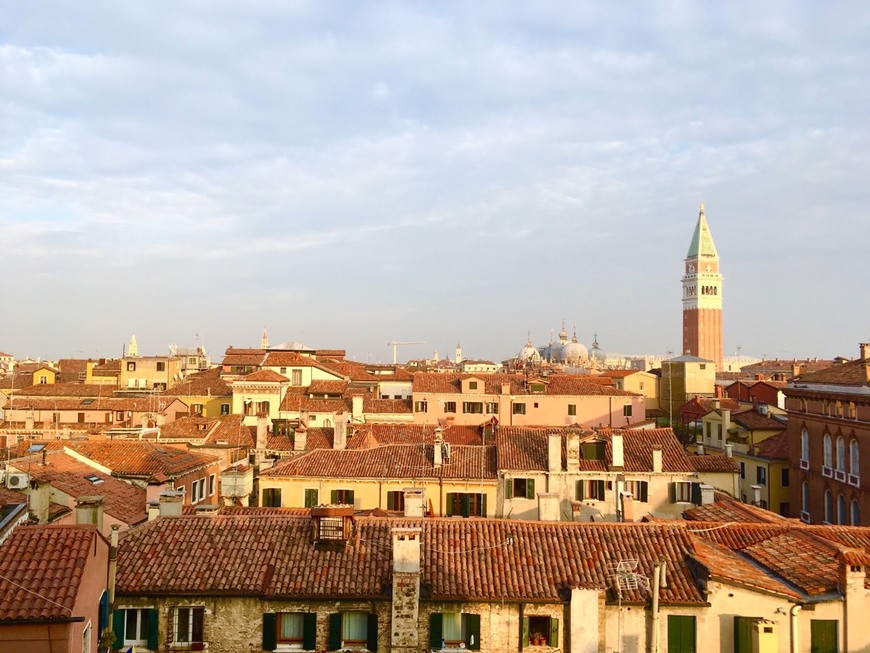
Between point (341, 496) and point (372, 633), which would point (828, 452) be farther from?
point (372, 633)

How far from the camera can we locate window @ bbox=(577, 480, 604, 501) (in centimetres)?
2898

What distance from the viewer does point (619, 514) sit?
2636 cm

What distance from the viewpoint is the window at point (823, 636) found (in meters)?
14.0

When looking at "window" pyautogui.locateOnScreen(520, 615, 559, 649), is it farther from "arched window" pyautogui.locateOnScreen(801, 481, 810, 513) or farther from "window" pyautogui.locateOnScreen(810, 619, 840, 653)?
"arched window" pyautogui.locateOnScreen(801, 481, 810, 513)

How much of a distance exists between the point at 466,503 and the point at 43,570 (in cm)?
1905

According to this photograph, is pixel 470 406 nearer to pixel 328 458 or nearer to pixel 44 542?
pixel 328 458

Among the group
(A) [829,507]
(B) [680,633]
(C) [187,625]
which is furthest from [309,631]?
(A) [829,507]

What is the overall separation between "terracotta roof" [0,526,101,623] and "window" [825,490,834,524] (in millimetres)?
36677

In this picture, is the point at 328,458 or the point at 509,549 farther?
the point at 328,458

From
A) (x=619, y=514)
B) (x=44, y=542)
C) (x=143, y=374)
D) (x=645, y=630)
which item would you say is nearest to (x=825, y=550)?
(x=645, y=630)

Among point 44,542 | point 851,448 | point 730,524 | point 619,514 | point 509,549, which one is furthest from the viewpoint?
point 851,448

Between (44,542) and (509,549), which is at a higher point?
(44,542)

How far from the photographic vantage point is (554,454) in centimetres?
2909

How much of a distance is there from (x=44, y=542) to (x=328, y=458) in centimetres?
1874
